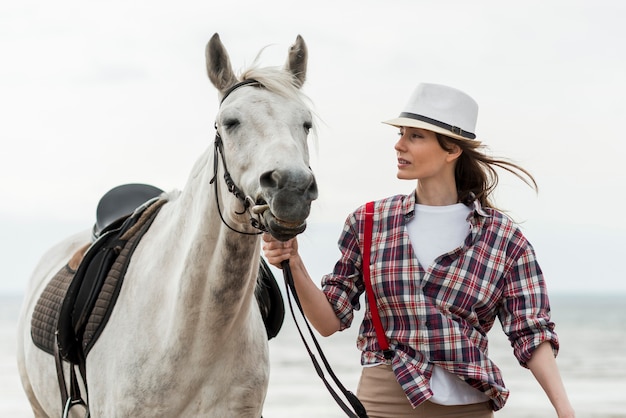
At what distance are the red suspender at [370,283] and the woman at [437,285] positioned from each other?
0.01 meters

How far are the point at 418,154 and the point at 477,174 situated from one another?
0.29 m

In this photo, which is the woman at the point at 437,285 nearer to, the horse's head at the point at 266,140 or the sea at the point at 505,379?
the horse's head at the point at 266,140

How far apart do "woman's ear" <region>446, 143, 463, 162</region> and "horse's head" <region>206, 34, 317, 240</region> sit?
0.55 metres

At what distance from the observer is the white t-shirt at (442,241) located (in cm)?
267

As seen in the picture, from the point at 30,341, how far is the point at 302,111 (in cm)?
260

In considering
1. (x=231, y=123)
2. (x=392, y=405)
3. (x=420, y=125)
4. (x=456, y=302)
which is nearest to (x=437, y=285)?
(x=456, y=302)

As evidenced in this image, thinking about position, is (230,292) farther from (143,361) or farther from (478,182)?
(478,182)

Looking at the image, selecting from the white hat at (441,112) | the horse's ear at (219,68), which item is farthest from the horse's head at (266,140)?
the white hat at (441,112)

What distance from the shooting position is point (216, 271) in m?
2.75

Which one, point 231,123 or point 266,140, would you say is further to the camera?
point 231,123

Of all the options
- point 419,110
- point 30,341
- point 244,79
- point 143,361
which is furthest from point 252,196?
point 30,341

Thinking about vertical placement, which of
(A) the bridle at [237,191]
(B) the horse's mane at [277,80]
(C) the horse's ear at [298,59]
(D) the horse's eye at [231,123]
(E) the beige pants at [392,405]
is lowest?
(E) the beige pants at [392,405]

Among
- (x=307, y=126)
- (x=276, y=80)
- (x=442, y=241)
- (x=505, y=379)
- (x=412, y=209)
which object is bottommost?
(x=505, y=379)

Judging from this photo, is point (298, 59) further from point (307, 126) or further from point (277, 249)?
point (277, 249)
